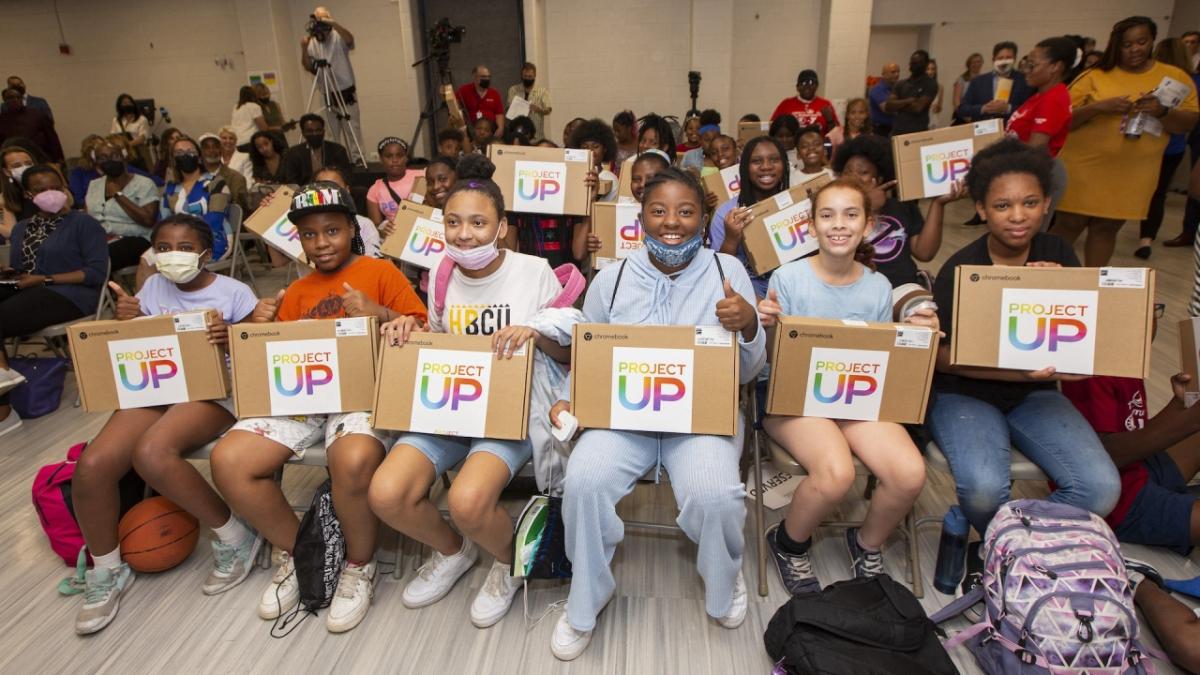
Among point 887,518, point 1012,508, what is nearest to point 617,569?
point 887,518

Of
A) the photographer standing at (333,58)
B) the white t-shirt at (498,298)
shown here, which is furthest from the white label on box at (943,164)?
the photographer standing at (333,58)

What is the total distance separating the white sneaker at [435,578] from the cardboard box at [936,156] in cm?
265

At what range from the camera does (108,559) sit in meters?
2.27

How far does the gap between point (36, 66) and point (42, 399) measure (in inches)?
398

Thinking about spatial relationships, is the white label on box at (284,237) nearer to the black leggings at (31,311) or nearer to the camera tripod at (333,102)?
the black leggings at (31,311)

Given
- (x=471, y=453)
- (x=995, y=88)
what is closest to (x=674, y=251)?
(x=471, y=453)

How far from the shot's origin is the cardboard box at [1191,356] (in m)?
2.03

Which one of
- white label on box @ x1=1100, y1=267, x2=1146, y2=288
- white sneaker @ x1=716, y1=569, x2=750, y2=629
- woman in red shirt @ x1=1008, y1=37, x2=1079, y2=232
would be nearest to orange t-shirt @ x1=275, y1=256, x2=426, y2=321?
white sneaker @ x1=716, y1=569, x2=750, y2=629

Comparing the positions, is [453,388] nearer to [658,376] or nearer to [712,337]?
[658,376]

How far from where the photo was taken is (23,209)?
458 cm

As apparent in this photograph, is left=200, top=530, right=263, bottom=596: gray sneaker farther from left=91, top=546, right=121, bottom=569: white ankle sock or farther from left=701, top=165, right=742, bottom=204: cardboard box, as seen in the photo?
left=701, top=165, right=742, bottom=204: cardboard box

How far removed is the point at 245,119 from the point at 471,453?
325 inches

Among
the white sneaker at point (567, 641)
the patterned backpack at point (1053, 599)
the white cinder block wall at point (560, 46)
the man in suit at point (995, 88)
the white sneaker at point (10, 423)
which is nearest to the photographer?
the patterned backpack at point (1053, 599)

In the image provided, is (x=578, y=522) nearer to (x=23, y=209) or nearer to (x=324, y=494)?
(x=324, y=494)
